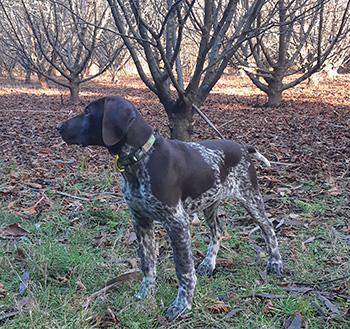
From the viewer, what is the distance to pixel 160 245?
4500 mm

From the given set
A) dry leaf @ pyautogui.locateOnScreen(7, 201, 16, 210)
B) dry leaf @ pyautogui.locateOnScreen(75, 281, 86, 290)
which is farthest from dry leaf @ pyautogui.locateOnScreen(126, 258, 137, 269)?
dry leaf @ pyautogui.locateOnScreen(7, 201, 16, 210)

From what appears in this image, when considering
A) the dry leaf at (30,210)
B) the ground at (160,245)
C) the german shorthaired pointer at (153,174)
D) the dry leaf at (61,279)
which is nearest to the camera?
the german shorthaired pointer at (153,174)

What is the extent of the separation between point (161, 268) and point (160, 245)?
1.75 ft

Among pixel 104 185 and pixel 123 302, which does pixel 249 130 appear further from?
pixel 123 302

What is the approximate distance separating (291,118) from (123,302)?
8.61m

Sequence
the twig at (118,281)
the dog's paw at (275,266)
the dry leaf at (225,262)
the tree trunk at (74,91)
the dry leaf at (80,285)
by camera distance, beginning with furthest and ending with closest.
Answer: the tree trunk at (74,91) → the dry leaf at (225,262) → the dog's paw at (275,266) → the dry leaf at (80,285) → the twig at (118,281)

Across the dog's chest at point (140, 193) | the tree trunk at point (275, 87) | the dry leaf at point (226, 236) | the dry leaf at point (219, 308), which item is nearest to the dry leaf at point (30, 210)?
the dog's chest at point (140, 193)

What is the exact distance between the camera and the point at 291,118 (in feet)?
35.5

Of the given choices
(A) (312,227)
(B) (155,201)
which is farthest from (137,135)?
(A) (312,227)

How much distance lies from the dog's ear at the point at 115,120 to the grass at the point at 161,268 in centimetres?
130

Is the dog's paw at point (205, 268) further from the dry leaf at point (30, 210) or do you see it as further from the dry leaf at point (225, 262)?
the dry leaf at point (30, 210)

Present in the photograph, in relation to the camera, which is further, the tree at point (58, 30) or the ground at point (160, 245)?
the tree at point (58, 30)

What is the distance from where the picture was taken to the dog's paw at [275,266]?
3943mm

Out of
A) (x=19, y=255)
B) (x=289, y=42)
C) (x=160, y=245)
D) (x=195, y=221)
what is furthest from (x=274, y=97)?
(x=19, y=255)
